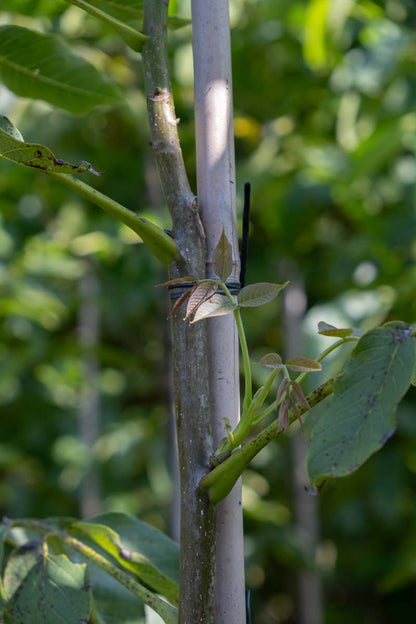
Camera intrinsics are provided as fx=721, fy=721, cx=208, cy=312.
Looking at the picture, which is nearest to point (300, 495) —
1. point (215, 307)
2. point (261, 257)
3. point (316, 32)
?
point (261, 257)

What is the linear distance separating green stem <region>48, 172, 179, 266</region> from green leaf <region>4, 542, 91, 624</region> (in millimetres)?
193

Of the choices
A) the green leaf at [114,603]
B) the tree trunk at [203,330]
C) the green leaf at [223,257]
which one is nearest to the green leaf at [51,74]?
the tree trunk at [203,330]

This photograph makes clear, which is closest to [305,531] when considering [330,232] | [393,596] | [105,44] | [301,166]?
[393,596]

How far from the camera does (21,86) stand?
21.9 inches

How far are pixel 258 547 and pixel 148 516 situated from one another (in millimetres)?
390

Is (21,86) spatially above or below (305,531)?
above

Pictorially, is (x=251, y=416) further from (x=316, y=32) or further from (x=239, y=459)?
(x=316, y=32)

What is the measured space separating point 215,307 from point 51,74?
0.30 meters

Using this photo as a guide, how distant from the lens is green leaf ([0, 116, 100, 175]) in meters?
0.35

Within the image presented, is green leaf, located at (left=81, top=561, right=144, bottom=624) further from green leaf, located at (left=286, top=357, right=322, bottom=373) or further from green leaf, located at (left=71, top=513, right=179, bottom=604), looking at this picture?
green leaf, located at (left=286, top=357, right=322, bottom=373)

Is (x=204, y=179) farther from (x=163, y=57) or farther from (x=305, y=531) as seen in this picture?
(x=305, y=531)

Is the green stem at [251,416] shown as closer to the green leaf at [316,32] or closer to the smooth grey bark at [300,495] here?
the green leaf at [316,32]

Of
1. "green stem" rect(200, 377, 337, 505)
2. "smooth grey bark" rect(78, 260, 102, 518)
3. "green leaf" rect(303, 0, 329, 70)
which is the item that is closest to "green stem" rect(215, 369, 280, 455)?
"green stem" rect(200, 377, 337, 505)

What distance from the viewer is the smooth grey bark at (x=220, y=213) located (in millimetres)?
391
